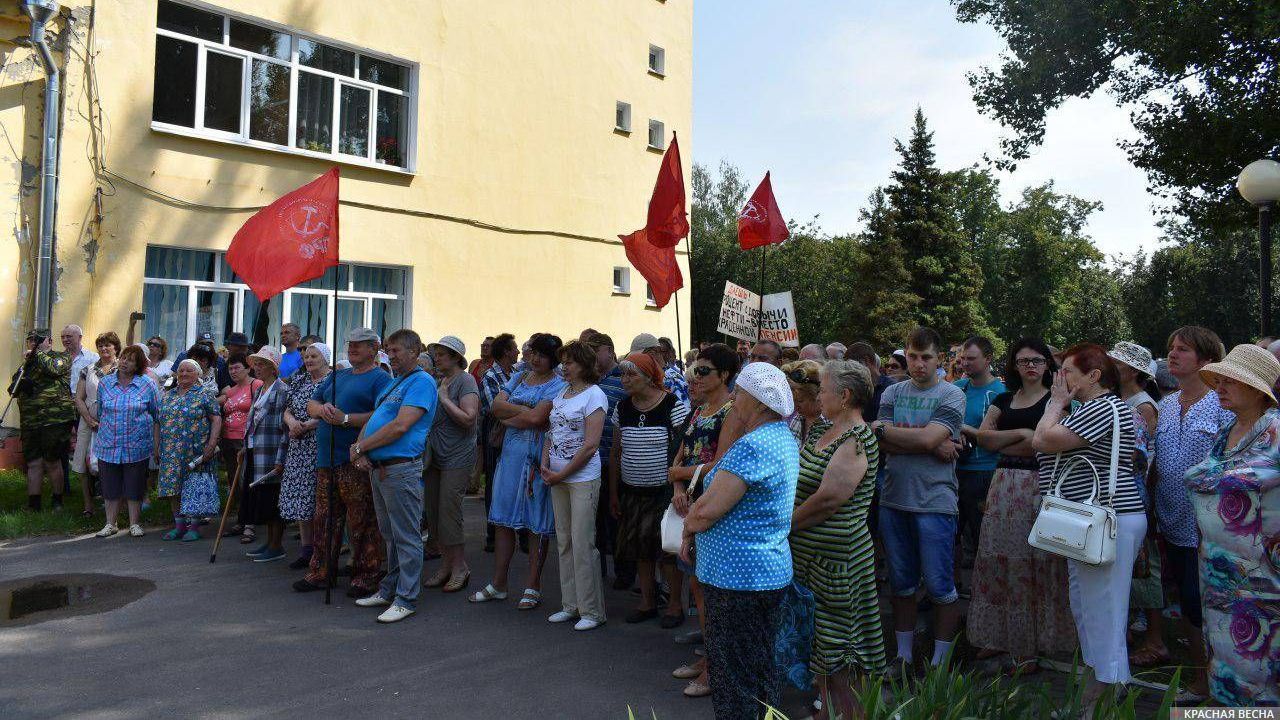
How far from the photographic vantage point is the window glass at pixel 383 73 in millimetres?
14820

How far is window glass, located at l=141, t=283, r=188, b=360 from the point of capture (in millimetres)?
12289

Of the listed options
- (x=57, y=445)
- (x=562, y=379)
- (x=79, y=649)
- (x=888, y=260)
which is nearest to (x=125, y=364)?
(x=57, y=445)

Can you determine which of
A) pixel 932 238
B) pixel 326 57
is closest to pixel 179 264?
pixel 326 57

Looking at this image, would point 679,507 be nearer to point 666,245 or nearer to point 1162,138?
point 666,245

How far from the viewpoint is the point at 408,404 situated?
252 inches

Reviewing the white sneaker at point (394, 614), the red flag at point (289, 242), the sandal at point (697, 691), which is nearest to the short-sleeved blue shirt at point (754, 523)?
the sandal at point (697, 691)

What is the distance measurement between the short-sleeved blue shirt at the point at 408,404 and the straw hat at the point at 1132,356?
474cm

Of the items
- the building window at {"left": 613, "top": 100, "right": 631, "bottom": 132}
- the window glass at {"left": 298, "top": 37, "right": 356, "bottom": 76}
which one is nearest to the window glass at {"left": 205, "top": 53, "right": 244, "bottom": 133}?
the window glass at {"left": 298, "top": 37, "right": 356, "bottom": 76}

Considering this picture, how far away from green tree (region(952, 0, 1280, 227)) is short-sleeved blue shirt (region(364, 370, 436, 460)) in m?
12.5

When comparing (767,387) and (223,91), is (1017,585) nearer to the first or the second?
(767,387)

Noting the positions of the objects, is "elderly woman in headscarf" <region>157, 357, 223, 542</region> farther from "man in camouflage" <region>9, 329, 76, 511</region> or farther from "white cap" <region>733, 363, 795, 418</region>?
"white cap" <region>733, 363, 795, 418</region>

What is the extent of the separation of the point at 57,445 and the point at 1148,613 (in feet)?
35.8

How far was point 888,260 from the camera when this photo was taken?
140ft

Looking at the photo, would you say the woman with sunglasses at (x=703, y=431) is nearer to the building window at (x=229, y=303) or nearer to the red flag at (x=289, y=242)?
the red flag at (x=289, y=242)
